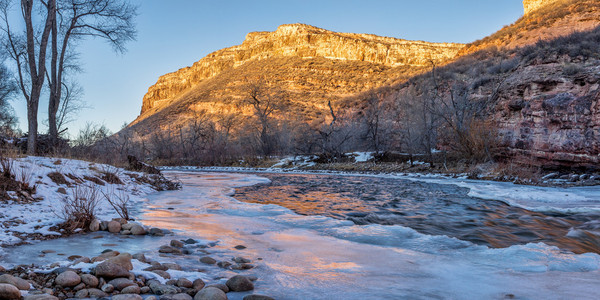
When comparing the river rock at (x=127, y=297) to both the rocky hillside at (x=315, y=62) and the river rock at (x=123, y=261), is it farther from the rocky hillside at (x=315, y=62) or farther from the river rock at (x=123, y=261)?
the rocky hillside at (x=315, y=62)

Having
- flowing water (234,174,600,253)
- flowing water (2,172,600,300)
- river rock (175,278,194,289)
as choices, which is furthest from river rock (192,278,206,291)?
flowing water (234,174,600,253)

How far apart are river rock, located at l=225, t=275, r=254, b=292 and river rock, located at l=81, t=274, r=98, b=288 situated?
962 mm

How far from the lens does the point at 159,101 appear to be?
399ft

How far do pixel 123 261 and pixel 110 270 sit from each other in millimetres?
289

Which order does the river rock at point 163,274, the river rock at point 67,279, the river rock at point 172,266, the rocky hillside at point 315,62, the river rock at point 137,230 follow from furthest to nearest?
1. the rocky hillside at point 315,62
2. the river rock at point 137,230
3. the river rock at point 172,266
4. the river rock at point 163,274
5. the river rock at point 67,279

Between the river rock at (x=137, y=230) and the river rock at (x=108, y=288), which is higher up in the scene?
the river rock at (x=108, y=288)

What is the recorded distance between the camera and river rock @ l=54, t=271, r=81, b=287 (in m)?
2.37

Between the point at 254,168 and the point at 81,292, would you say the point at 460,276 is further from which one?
the point at 254,168

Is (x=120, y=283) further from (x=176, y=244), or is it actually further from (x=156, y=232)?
(x=156, y=232)

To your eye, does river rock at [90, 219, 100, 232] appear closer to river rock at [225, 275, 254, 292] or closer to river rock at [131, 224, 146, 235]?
river rock at [131, 224, 146, 235]

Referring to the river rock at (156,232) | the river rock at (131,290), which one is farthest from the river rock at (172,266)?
the river rock at (156,232)

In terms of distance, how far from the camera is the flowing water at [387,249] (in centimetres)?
284

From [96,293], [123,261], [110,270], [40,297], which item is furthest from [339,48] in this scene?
[40,297]

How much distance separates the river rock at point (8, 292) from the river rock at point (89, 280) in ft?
1.43
